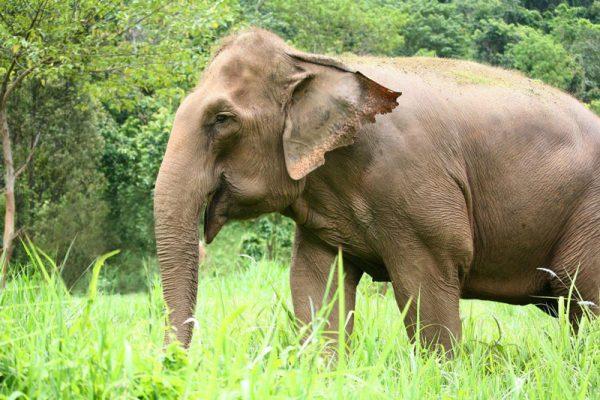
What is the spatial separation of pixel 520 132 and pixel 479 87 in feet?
1.12

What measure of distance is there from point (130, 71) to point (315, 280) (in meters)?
8.27

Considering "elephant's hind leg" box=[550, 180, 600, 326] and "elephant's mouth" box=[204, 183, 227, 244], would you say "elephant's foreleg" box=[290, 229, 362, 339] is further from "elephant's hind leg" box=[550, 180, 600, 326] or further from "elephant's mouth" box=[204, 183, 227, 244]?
"elephant's hind leg" box=[550, 180, 600, 326]

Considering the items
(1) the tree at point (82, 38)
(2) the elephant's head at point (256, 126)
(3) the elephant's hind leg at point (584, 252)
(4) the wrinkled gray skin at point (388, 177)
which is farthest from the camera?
(1) the tree at point (82, 38)

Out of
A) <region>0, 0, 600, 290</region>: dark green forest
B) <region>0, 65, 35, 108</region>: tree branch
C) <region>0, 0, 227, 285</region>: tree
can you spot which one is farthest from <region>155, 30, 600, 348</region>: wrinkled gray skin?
<region>0, 65, 35, 108</region>: tree branch

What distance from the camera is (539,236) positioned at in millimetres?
5324

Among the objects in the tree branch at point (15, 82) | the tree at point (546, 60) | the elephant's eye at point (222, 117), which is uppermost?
the elephant's eye at point (222, 117)

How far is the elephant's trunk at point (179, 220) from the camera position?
4.20 meters

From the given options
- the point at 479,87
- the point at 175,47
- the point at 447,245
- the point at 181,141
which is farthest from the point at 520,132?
the point at 175,47

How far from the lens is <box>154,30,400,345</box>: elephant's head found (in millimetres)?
4410

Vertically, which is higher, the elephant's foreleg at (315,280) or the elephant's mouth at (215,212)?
the elephant's mouth at (215,212)

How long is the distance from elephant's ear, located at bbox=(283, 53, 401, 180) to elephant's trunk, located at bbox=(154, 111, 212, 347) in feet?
1.65

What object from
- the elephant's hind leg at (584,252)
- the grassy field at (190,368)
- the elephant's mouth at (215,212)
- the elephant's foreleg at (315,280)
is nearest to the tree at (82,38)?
the elephant's foreleg at (315,280)

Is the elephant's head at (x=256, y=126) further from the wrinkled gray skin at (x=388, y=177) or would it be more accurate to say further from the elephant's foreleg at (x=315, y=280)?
the elephant's foreleg at (x=315, y=280)

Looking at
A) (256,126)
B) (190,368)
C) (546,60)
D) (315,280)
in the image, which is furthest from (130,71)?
A: (546,60)
